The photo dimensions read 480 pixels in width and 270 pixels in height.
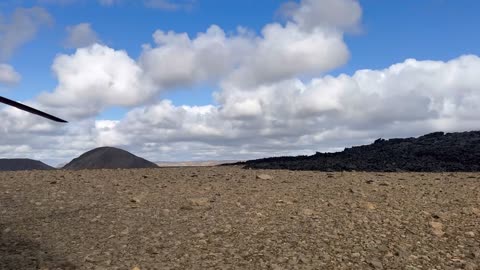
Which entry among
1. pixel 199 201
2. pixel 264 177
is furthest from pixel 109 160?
pixel 199 201

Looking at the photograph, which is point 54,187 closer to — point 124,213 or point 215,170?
point 124,213

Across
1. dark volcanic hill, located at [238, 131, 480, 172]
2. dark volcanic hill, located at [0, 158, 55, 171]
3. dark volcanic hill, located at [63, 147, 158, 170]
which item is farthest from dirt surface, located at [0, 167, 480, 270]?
dark volcanic hill, located at [0, 158, 55, 171]

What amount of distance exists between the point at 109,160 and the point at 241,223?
25.7m

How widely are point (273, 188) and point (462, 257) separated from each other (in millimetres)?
5061

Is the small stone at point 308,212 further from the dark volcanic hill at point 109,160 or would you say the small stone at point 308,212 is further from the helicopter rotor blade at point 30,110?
the dark volcanic hill at point 109,160

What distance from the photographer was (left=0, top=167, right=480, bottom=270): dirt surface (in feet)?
23.4

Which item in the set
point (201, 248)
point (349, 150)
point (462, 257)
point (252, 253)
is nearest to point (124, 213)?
point (201, 248)

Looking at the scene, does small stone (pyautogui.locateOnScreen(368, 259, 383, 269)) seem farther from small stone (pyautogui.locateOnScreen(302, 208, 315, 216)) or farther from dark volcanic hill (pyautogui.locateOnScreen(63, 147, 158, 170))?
dark volcanic hill (pyautogui.locateOnScreen(63, 147, 158, 170))

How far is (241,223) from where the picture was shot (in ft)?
28.5

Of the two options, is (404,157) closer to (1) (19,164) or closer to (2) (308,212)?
(2) (308,212)

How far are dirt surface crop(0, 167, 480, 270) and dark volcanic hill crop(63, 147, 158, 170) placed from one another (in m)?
20.0

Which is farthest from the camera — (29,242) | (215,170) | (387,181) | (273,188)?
(215,170)

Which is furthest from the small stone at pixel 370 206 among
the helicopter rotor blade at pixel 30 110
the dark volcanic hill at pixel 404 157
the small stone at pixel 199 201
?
the helicopter rotor blade at pixel 30 110

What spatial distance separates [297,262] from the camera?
6.93 m
